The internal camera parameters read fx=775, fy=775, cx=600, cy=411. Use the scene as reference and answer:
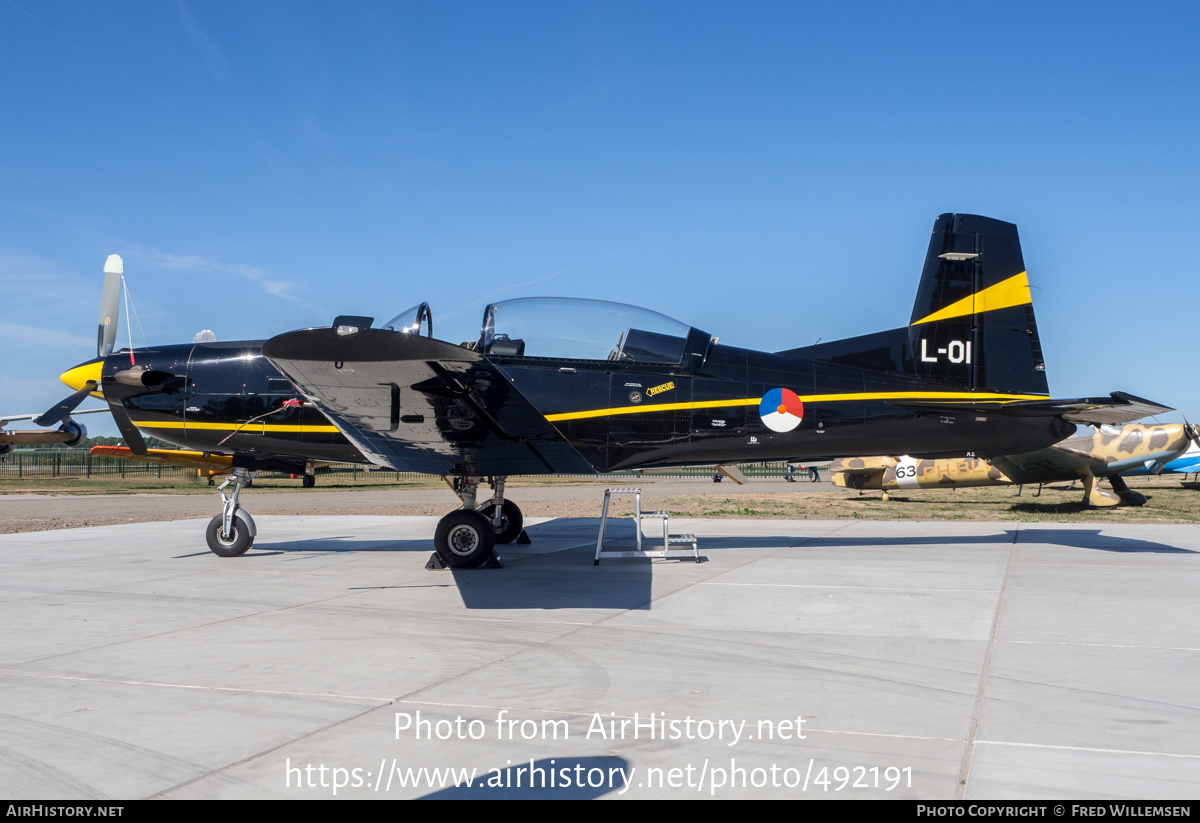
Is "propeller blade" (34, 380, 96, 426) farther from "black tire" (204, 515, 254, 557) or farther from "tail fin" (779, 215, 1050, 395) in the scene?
"tail fin" (779, 215, 1050, 395)

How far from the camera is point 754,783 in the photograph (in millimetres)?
2877

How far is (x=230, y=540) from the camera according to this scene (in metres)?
9.86

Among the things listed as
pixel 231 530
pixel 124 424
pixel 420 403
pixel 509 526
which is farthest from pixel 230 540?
pixel 420 403

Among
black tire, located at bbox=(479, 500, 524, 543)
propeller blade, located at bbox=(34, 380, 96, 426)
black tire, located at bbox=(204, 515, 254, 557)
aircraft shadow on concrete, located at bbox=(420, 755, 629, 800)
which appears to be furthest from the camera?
black tire, located at bbox=(479, 500, 524, 543)

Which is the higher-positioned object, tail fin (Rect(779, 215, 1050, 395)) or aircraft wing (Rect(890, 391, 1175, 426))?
tail fin (Rect(779, 215, 1050, 395))

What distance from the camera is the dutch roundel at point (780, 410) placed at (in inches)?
365

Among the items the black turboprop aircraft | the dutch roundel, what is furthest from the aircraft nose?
the dutch roundel

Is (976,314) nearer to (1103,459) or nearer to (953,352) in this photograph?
(953,352)

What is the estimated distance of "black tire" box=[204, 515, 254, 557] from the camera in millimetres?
9797

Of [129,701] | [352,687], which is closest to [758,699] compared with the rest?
[352,687]

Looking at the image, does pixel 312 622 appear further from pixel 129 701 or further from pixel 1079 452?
pixel 1079 452

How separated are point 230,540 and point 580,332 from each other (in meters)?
5.22

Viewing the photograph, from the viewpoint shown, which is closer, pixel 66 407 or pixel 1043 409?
pixel 1043 409
